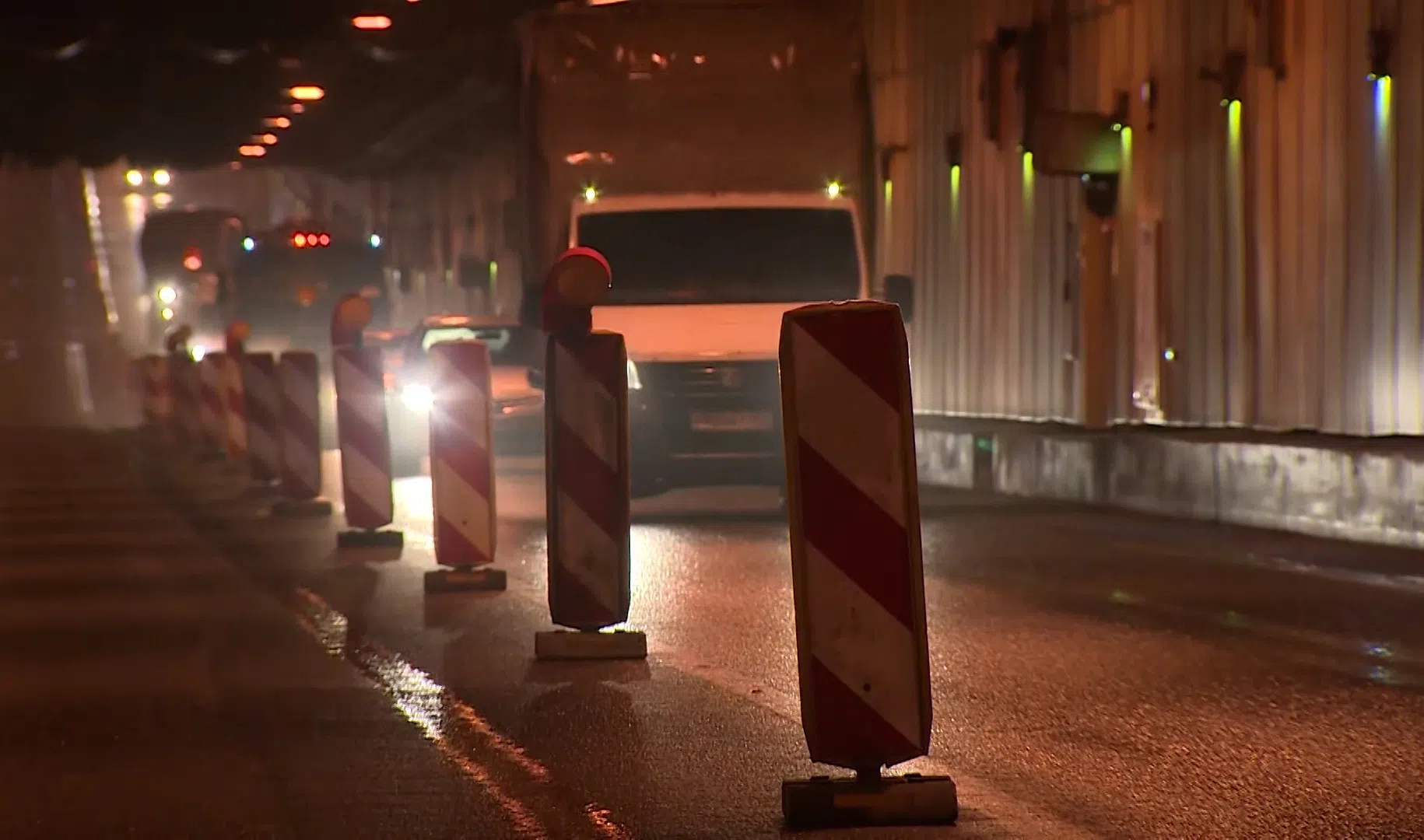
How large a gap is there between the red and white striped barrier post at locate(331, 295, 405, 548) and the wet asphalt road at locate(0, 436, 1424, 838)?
54 centimetres

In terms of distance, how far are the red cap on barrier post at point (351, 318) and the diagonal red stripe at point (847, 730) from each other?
10.4 meters

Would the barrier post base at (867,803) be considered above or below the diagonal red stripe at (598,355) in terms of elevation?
below

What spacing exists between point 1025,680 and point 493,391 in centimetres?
1699

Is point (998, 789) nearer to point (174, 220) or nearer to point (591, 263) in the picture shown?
point (591, 263)

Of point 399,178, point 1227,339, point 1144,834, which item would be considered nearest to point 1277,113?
point 1227,339

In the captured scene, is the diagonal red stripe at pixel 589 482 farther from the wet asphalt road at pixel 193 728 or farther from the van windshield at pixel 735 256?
the van windshield at pixel 735 256

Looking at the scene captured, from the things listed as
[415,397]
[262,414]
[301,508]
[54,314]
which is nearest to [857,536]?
[301,508]

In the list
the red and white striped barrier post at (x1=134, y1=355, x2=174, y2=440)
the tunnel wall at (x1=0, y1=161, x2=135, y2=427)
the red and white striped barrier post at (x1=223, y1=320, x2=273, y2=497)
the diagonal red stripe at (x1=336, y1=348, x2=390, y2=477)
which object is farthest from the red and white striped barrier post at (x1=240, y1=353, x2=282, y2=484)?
the tunnel wall at (x1=0, y1=161, x2=135, y2=427)

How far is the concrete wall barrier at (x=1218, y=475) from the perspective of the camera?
49.8ft

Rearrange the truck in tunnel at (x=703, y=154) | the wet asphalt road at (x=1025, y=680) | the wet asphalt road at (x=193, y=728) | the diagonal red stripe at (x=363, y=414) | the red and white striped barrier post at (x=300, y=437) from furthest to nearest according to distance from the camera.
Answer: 1. the truck in tunnel at (x=703, y=154)
2. the red and white striped barrier post at (x=300, y=437)
3. the diagonal red stripe at (x=363, y=414)
4. the wet asphalt road at (x=1025, y=680)
5. the wet asphalt road at (x=193, y=728)

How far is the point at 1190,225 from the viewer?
20.3 m

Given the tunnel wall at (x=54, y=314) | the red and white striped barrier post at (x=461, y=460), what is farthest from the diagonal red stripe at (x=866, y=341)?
the tunnel wall at (x=54, y=314)

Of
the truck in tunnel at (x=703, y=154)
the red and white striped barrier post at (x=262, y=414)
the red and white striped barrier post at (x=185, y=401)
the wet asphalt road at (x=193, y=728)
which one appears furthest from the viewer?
the red and white striped barrier post at (x=185, y=401)

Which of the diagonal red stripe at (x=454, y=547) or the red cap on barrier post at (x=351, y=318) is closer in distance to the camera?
the diagonal red stripe at (x=454, y=547)
